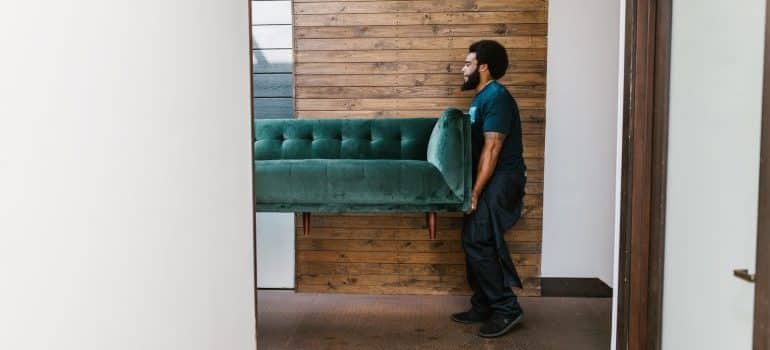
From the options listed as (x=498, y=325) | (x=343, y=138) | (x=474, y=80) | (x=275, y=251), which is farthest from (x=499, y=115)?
(x=275, y=251)

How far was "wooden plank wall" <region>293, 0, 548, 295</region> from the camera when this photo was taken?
3336 millimetres

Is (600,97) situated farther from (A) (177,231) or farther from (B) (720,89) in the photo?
(A) (177,231)

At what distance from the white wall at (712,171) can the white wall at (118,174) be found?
1.37 m

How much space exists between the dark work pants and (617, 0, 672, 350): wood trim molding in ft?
2.80

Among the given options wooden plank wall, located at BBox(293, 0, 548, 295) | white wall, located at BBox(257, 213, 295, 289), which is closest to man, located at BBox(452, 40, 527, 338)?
wooden plank wall, located at BBox(293, 0, 548, 295)

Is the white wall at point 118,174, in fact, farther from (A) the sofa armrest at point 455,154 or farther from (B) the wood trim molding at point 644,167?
(B) the wood trim molding at point 644,167

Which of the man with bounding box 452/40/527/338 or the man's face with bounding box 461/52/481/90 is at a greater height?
the man's face with bounding box 461/52/481/90

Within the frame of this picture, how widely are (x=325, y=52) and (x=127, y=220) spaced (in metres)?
2.59

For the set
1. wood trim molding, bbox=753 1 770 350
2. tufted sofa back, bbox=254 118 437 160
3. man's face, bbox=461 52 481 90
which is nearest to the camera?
wood trim molding, bbox=753 1 770 350

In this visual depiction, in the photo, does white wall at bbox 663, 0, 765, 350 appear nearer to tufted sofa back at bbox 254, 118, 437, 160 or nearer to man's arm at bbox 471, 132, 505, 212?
man's arm at bbox 471, 132, 505, 212

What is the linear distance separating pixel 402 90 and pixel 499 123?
0.92 m

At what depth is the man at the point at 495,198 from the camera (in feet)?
8.82

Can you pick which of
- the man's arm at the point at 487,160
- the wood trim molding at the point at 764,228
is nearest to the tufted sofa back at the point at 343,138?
the man's arm at the point at 487,160

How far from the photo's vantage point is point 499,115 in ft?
8.75
